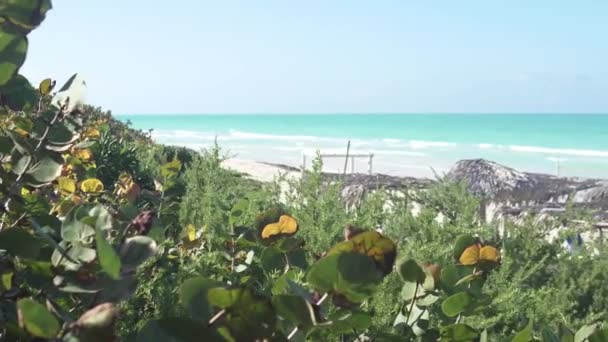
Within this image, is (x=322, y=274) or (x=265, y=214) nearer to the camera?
(x=322, y=274)

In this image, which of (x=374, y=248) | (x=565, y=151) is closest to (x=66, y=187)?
(x=374, y=248)

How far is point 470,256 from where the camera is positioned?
0.82m

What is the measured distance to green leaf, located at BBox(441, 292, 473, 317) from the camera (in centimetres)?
75

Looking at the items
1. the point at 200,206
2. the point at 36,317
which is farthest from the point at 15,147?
the point at 200,206

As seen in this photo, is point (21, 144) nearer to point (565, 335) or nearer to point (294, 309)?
point (294, 309)

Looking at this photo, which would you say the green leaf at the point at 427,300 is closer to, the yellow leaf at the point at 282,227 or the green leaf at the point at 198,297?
the yellow leaf at the point at 282,227

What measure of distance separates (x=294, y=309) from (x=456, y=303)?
10.3 inches

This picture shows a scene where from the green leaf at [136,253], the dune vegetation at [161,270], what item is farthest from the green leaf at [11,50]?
the green leaf at [136,253]

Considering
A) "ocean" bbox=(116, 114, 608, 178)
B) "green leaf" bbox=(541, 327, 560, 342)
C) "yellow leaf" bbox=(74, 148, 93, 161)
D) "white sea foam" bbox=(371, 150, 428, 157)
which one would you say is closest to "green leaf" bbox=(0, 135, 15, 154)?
"green leaf" bbox=(541, 327, 560, 342)

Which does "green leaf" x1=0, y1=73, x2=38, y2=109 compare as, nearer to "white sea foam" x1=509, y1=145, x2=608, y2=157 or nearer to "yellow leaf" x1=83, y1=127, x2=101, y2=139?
"yellow leaf" x1=83, y1=127, x2=101, y2=139

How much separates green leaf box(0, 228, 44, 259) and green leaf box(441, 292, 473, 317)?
376 mm

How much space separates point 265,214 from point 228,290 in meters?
0.43

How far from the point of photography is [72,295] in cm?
68

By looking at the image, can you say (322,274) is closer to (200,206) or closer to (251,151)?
(200,206)
